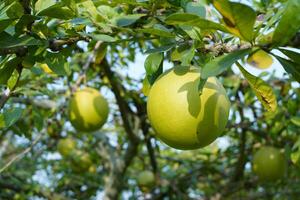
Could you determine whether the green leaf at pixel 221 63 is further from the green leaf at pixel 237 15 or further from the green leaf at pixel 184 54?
the green leaf at pixel 184 54

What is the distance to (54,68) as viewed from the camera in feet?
4.16

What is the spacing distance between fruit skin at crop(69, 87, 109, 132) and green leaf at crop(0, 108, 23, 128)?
1190 millimetres

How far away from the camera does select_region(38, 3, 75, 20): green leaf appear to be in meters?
1.07

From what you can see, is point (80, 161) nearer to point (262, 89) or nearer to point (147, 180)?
point (147, 180)

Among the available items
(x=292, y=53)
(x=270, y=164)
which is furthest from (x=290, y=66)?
(x=270, y=164)

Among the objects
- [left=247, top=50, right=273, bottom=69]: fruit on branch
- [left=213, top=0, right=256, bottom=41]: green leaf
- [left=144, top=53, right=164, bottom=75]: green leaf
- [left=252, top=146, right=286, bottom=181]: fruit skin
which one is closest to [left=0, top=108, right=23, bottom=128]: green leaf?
[left=144, top=53, right=164, bottom=75]: green leaf

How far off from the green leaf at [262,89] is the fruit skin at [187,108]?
74 millimetres

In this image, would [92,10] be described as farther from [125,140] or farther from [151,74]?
[125,140]

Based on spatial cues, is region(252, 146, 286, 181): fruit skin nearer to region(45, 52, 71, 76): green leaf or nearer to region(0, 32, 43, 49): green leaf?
region(45, 52, 71, 76): green leaf

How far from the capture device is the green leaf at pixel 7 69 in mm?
1208

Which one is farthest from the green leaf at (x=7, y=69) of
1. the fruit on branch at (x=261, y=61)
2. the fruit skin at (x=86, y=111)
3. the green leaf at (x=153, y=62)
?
the fruit skin at (x=86, y=111)

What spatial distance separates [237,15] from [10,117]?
0.75 m

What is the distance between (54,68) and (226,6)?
601mm

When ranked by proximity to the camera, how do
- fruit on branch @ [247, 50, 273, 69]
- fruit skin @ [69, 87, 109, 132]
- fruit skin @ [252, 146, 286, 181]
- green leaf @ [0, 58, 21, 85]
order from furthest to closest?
1. fruit skin @ [252, 146, 286, 181]
2. fruit skin @ [69, 87, 109, 132]
3. fruit on branch @ [247, 50, 273, 69]
4. green leaf @ [0, 58, 21, 85]
